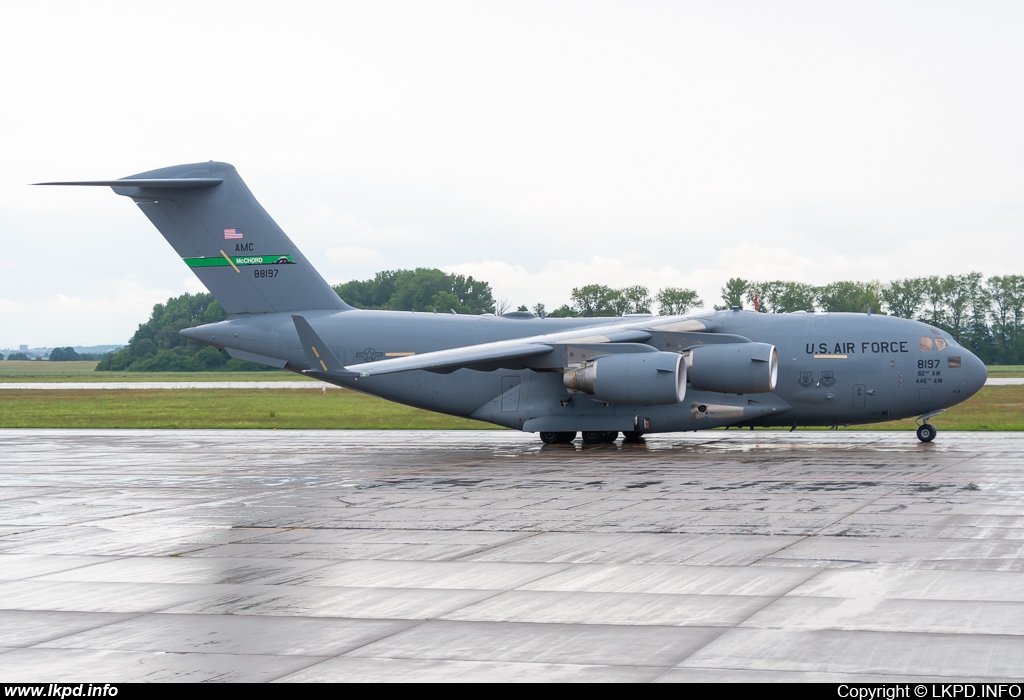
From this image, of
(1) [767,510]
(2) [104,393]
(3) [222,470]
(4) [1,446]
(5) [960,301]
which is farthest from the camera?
(5) [960,301]

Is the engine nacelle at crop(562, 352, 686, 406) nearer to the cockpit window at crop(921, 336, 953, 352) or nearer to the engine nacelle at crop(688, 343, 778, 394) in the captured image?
the engine nacelle at crop(688, 343, 778, 394)

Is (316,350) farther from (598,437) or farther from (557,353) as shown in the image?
(598,437)

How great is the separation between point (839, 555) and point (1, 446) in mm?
22014

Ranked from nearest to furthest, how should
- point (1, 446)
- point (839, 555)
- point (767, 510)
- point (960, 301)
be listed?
1. point (839, 555)
2. point (767, 510)
3. point (1, 446)
4. point (960, 301)

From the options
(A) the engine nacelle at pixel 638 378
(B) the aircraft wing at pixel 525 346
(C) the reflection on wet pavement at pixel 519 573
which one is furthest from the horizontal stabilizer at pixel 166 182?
(A) the engine nacelle at pixel 638 378

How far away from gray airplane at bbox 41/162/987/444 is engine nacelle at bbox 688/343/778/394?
0.03 m

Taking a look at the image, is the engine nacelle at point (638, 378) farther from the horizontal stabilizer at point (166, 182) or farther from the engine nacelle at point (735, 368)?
the horizontal stabilizer at point (166, 182)

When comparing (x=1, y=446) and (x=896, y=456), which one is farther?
(x=1, y=446)

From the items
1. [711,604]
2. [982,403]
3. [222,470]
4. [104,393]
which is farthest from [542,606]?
[104,393]

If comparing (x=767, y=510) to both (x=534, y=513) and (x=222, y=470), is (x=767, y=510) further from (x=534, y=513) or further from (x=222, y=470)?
(x=222, y=470)

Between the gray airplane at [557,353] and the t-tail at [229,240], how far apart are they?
30mm

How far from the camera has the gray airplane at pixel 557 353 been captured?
75.3ft

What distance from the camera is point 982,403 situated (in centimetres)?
4306

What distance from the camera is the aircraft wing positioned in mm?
21859
